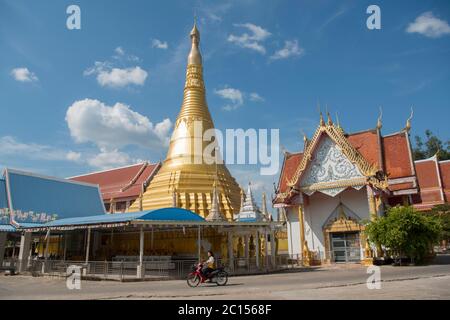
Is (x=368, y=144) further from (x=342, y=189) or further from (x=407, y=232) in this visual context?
(x=407, y=232)

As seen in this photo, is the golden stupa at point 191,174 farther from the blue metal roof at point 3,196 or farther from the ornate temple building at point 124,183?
the ornate temple building at point 124,183

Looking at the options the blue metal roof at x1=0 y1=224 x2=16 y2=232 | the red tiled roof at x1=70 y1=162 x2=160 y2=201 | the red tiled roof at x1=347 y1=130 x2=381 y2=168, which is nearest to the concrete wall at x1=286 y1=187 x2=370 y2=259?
the red tiled roof at x1=347 y1=130 x2=381 y2=168

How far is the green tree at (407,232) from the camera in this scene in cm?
1852

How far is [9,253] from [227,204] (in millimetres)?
30280

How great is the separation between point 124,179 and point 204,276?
32889mm

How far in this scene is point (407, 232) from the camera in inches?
736

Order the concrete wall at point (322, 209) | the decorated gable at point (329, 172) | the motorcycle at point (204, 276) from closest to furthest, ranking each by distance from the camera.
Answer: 1. the motorcycle at point (204, 276)
2. the decorated gable at point (329, 172)
3. the concrete wall at point (322, 209)

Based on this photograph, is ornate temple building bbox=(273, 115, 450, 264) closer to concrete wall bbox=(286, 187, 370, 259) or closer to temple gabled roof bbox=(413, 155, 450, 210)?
concrete wall bbox=(286, 187, 370, 259)

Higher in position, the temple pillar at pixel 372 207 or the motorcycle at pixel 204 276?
the temple pillar at pixel 372 207

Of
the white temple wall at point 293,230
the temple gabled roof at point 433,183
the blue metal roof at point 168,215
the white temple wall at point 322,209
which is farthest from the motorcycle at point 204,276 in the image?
the temple gabled roof at point 433,183

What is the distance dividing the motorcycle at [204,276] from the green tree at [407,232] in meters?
10.0

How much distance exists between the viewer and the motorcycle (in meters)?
12.8

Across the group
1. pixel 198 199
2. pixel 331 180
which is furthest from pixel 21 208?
pixel 331 180

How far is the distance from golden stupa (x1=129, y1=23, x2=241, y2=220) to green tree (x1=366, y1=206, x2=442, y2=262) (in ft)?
31.6
